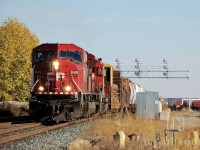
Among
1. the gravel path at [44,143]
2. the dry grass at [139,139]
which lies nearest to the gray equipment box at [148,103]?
the dry grass at [139,139]

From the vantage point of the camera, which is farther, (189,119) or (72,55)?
(189,119)

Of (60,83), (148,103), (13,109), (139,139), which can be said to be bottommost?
(139,139)

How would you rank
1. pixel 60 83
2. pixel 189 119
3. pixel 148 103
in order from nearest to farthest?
pixel 60 83 < pixel 148 103 < pixel 189 119

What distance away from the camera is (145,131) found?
1686cm

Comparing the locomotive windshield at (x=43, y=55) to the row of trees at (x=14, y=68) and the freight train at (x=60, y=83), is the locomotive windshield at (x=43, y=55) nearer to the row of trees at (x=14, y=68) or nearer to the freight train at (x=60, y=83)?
the freight train at (x=60, y=83)

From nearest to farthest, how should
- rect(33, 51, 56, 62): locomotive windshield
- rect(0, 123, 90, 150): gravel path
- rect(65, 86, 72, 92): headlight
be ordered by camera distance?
rect(0, 123, 90, 150): gravel path, rect(65, 86, 72, 92): headlight, rect(33, 51, 56, 62): locomotive windshield

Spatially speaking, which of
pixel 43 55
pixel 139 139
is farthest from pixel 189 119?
pixel 139 139

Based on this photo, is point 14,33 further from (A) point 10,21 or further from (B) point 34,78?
(B) point 34,78

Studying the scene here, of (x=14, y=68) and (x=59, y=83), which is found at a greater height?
(x=14, y=68)

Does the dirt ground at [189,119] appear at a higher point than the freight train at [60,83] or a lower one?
lower

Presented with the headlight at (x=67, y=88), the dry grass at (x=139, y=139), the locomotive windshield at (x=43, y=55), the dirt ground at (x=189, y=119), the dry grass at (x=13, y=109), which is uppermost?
the locomotive windshield at (x=43, y=55)

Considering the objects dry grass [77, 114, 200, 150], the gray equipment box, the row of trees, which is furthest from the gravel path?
the row of trees

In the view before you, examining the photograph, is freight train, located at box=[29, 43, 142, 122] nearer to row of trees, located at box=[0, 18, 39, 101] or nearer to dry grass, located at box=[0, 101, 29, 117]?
dry grass, located at box=[0, 101, 29, 117]

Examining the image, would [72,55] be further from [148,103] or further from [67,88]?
[148,103]
